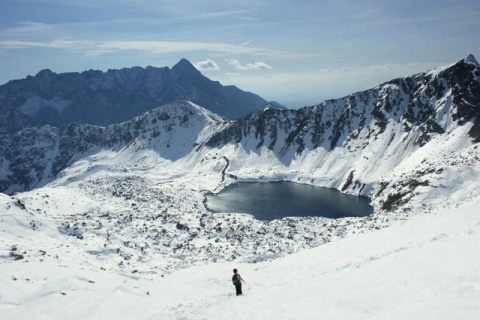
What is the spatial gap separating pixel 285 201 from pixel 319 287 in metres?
101

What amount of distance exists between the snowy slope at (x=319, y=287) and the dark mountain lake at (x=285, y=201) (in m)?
71.3

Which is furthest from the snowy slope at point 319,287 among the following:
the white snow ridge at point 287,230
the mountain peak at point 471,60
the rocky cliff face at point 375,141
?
the mountain peak at point 471,60

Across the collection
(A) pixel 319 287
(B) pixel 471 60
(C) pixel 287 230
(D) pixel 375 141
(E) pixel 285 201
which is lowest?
(E) pixel 285 201

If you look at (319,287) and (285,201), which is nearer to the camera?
(319,287)

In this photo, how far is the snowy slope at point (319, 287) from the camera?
16.1 metres

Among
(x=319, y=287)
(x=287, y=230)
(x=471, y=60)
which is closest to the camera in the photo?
(x=319, y=287)

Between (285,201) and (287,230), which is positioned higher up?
(287,230)

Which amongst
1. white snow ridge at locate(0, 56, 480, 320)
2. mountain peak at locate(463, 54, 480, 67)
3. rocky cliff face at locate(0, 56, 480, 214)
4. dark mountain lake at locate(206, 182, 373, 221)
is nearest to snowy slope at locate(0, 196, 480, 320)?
white snow ridge at locate(0, 56, 480, 320)

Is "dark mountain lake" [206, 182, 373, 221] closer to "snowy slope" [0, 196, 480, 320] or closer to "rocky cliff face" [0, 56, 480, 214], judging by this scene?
"rocky cliff face" [0, 56, 480, 214]

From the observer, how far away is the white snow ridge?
803 inches

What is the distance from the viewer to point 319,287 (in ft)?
74.3

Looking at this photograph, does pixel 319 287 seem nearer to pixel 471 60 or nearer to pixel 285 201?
pixel 285 201

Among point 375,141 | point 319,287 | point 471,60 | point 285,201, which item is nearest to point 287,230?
point 285,201

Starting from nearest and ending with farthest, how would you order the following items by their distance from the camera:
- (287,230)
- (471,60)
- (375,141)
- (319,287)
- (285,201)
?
(319,287), (287,230), (285,201), (471,60), (375,141)
